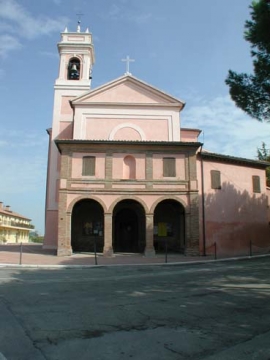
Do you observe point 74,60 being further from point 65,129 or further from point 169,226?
point 169,226

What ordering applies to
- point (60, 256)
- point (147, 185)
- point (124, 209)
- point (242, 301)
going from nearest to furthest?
point (242, 301)
point (60, 256)
point (147, 185)
point (124, 209)

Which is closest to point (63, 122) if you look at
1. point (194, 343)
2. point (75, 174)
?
point (75, 174)

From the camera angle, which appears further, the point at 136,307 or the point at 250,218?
the point at 250,218

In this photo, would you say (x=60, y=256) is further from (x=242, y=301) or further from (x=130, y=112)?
(x=242, y=301)

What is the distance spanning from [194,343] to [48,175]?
27.3 metres

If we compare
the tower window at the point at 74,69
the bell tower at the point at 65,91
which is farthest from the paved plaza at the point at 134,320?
the tower window at the point at 74,69

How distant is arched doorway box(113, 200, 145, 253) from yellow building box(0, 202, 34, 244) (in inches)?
1489

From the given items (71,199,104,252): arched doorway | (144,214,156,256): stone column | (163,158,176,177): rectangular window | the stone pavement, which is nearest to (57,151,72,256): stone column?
the stone pavement

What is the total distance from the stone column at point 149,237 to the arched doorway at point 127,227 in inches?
103

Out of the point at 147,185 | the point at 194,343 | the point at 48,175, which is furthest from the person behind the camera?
the point at 48,175

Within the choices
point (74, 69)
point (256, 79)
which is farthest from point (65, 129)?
point (256, 79)

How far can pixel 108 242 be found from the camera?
22000 millimetres

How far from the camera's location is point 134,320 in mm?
6258

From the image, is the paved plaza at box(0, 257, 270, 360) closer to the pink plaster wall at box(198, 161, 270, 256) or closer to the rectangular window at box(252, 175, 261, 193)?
the pink plaster wall at box(198, 161, 270, 256)
